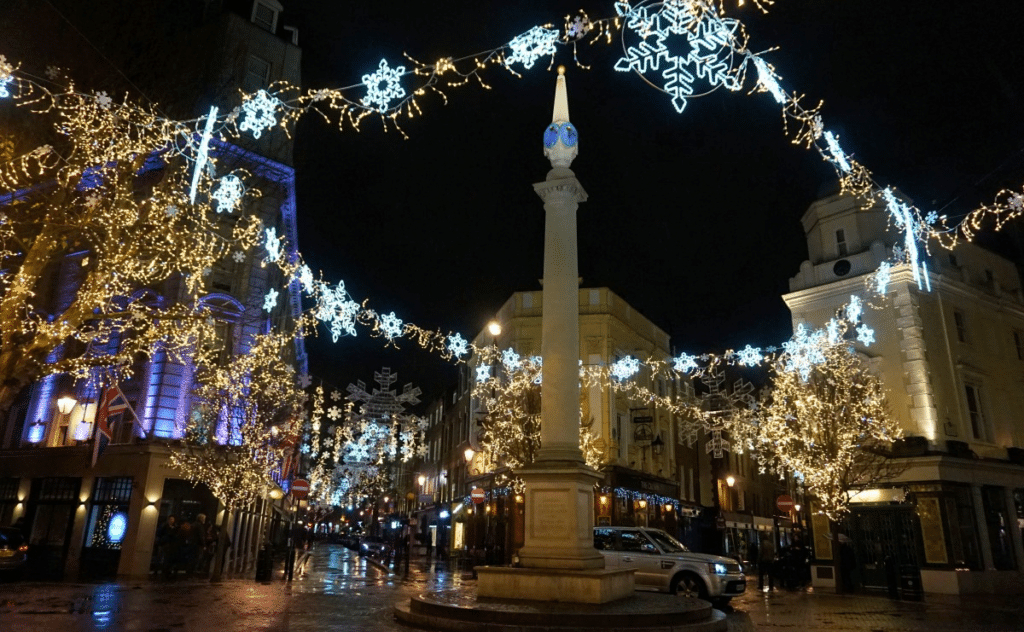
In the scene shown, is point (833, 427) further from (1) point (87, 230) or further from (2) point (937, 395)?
(1) point (87, 230)

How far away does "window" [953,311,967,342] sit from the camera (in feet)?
86.1

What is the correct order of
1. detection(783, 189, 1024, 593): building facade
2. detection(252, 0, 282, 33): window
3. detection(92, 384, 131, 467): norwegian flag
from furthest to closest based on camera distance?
detection(252, 0, 282, 33): window < detection(783, 189, 1024, 593): building facade < detection(92, 384, 131, 467): norwegian flag

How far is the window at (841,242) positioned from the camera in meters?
27.8

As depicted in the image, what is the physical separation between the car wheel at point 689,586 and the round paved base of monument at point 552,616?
13.9 feet

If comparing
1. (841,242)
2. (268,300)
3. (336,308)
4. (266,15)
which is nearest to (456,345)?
(336,308)

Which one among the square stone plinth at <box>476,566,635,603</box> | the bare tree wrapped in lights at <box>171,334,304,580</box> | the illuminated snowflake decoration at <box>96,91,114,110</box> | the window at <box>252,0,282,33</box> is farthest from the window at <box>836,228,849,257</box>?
the window at <box>252,0,282,33</box>

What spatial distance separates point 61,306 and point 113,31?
19.8 m

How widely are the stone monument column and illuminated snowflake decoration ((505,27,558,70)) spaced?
3.56 metres

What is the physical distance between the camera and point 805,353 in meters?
26.2

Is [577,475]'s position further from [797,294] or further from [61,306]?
[61,306]

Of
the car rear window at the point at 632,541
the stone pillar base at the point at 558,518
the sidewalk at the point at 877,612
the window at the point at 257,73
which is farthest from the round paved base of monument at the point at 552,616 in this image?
the window at the point at 257,73

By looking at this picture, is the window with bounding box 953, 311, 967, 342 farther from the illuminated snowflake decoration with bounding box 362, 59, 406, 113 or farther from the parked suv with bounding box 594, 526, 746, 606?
the illuminated snowflake decoration with bounding box 362, 59, 406, 113

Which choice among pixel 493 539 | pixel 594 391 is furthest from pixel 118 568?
pixel 594 391

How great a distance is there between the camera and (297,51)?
33.0 metres
